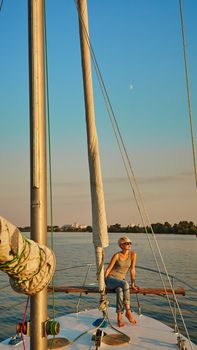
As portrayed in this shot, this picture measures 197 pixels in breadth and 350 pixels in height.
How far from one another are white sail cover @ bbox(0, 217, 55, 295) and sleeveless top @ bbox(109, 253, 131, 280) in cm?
537

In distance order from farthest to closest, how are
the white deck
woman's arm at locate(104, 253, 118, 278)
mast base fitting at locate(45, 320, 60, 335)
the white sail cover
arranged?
woman's arm at locate(104, 253, 118, 278)
the white deck
mast base fitting at locate(45, 320, 60, 335)
the white sail cover

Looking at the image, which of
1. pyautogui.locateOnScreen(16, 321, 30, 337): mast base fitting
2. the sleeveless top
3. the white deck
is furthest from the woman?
pyautogui.locateOnScreen(16, 321, 30, 337): mast base fitting

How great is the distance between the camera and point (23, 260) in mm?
2793

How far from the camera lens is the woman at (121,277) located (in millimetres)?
7776

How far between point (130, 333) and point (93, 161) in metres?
3.64

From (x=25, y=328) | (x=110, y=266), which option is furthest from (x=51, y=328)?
(x=110, y=266)

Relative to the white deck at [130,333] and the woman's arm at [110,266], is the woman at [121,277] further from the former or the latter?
the white deck at [130,333]

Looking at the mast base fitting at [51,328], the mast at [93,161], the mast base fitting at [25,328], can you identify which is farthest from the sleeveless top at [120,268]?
the mast base fitting at [51,328]

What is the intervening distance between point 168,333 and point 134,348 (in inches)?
53.5

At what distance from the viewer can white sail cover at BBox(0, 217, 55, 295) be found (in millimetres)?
2527

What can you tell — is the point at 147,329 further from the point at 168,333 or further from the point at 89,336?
the point at 89,336

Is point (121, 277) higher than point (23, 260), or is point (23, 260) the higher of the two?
point (23, 260)

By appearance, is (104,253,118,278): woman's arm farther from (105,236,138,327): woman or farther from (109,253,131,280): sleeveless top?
(109,253,131,280): sleeveless top

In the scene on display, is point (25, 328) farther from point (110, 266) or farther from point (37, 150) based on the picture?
point (110, 266)
